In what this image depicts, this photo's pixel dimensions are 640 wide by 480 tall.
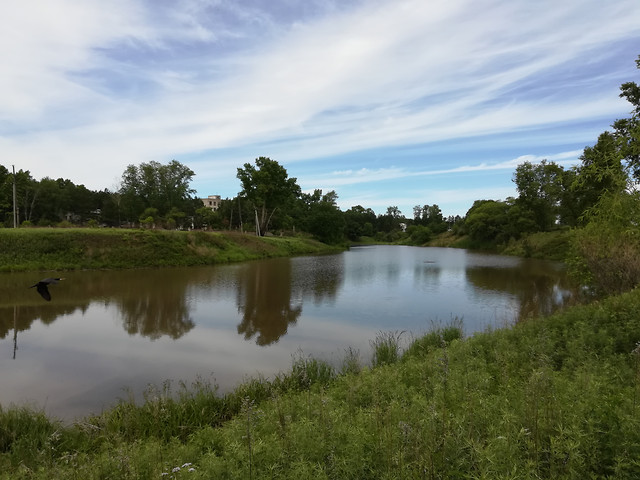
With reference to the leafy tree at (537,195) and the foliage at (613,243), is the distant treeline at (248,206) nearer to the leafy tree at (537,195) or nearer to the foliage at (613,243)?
the leafy tree at (537,195)

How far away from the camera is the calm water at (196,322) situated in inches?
352

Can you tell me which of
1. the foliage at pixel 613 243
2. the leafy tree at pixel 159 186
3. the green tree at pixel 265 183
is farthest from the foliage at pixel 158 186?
the foliage at pixel 613 243

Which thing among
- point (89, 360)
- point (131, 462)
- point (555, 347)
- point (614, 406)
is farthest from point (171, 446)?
point (555, 347)

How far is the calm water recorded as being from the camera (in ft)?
29.3

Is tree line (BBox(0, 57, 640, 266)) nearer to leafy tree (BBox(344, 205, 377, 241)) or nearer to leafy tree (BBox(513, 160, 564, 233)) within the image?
leafy tree (BBox(513, 160, 564, 233))

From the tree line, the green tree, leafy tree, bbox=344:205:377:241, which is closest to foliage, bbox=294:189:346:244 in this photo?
the tree line

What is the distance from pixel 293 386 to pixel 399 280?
20.5 m

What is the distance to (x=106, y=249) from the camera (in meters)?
31.0

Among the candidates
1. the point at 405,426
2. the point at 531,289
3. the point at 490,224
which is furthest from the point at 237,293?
the point at 490,224

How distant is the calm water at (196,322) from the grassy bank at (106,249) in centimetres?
292

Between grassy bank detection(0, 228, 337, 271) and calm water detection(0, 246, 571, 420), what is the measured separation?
2.92 m

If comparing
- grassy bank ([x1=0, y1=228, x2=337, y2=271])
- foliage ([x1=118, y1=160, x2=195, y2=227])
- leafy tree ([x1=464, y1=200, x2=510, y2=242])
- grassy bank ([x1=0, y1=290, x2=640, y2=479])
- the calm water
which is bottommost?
the calm water

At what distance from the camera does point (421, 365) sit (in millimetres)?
6949

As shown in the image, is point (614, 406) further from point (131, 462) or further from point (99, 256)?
point (99, 256)
